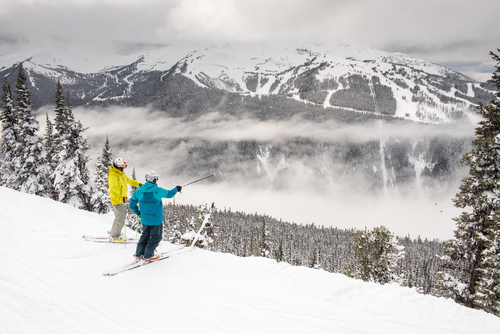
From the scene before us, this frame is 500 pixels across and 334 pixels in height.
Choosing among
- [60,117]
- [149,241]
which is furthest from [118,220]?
[60,117]

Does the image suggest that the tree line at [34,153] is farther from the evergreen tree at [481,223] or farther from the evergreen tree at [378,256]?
the evergreen tree at [481,223]

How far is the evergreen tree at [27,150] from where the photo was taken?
26156mm

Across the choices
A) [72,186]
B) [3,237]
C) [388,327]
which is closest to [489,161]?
[388,327]

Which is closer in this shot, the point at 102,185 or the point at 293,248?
the point at 102,185

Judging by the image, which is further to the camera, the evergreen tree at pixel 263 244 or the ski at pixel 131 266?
the evergreen tree at pixel 263 244

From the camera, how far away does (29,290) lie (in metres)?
5.03

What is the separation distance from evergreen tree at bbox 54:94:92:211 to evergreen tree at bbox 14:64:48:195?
1960mm

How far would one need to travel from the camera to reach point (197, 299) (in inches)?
216

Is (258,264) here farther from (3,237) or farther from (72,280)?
(3,237)

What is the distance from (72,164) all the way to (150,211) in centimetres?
2431

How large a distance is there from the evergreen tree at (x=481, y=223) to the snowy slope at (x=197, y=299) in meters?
8.36

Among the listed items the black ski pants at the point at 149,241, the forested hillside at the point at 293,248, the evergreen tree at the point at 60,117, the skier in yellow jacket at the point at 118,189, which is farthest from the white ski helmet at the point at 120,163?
the evergreen tree at the point at 60,117

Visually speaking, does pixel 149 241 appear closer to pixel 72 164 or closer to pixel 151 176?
pixel 151 176

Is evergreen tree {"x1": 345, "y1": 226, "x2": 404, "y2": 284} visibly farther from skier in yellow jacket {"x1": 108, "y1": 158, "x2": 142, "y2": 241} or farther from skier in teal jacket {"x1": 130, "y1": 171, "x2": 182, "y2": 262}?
skier in teal jacket {"x1": 130, "y1": 171, "x2": 182, "y2": 262}
